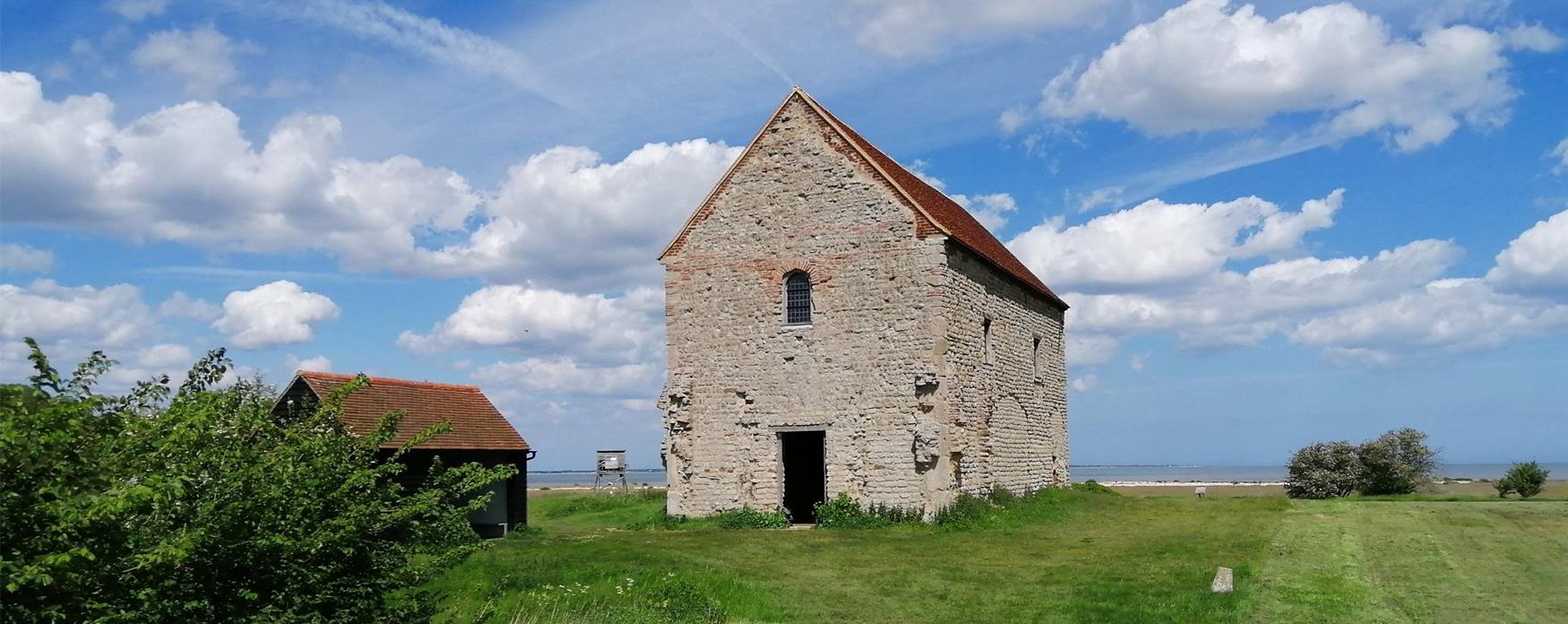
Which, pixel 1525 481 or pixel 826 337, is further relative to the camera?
pixel 1525 481

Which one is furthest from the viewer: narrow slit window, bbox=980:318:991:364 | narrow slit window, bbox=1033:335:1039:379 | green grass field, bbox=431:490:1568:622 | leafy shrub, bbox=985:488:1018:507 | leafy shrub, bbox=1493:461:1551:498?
leafy shrub, bbox=1493:461:1551:498

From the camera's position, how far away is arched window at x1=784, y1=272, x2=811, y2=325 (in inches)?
942

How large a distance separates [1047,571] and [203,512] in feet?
41.1

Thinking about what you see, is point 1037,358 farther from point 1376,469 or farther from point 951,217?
point 1376,469

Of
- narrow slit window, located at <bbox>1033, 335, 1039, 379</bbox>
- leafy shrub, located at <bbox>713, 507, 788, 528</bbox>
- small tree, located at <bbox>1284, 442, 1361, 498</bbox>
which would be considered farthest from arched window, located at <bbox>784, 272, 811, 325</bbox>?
small tree, located at <bbox>1284, 442, 1361, 498</bbox>

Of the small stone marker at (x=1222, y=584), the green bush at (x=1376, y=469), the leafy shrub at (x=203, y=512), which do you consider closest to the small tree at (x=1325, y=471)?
the green bush at (x=1376, y=469)

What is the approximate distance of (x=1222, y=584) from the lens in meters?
14.1

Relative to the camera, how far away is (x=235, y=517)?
618 cm

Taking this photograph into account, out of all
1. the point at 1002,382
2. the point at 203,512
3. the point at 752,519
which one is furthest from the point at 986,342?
the point at 203,512

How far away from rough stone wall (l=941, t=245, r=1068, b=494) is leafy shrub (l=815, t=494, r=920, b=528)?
1481 mm

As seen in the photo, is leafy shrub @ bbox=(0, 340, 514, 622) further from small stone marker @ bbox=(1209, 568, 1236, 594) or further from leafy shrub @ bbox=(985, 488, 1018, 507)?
leafy shrub @ bbox=(985, 488, 1018, 507)

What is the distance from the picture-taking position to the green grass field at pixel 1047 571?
1292 cm

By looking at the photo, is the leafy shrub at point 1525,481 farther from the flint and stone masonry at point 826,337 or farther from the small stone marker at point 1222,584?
the small stone marker at point 1222,584

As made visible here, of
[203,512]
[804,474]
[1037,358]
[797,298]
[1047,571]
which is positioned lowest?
[1047,571]
